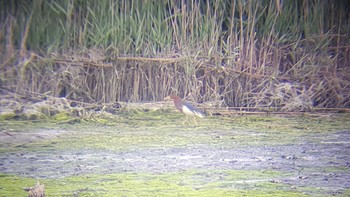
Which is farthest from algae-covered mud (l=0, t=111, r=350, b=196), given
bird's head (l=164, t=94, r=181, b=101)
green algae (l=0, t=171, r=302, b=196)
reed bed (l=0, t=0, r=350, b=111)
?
reed bed (l=0, t=0, r=350, b=111)

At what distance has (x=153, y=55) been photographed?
16.6ft

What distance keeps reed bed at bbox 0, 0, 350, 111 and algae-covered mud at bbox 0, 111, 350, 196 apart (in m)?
0.29

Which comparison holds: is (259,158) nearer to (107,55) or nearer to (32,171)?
(32,171)

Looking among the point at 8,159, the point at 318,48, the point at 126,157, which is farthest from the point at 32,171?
the point at 318,48

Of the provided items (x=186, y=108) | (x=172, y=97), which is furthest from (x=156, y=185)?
(x=172, y=97)

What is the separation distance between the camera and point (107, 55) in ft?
16.5

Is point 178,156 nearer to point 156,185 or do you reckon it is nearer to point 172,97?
point 156,185

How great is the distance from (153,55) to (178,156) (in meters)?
1.45

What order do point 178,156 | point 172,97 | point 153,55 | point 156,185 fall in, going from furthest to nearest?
point 153,55 < point 172,97 < point 178,156 < point 156,185

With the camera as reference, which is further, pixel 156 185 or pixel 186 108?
pixel 186 108

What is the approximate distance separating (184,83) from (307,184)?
1975 mm

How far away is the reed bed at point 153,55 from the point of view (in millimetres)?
4996

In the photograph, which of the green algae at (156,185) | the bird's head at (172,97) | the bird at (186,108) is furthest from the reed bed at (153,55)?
the green algae at (156,185)

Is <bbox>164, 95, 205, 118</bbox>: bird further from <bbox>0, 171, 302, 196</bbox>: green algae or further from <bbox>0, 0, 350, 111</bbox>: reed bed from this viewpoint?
<bbox>0, 171, 302, 196</bbox>: green algae
